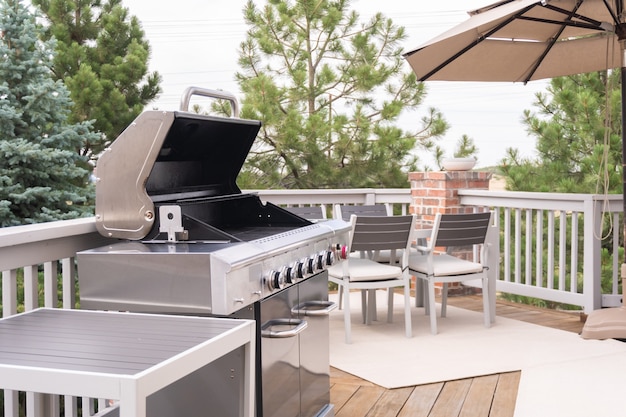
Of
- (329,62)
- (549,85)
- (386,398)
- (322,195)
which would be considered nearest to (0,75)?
(322,195)

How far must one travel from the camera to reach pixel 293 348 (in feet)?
8.74

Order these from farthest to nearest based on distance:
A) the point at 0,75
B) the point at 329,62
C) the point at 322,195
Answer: the point at 329,62 → the point at 0,75 → the point at 322,195

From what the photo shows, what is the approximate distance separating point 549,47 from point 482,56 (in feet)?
1.74

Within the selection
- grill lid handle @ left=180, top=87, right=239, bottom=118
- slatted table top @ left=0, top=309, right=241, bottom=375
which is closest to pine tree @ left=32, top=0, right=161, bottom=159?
grill lid handle @ left=180, top=87, right=239, bottom=118

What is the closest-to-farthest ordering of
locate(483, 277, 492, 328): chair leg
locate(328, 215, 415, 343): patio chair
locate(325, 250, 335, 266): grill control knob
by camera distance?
1. locate(325, 250, 335, 266): grill control knob
2. locate(328, 215, 415, 343): patio chair
3. locate(483, 277, 492, 328): chair leg

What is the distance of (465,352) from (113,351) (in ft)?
10.5

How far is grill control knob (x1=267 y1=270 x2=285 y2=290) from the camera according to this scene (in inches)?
94.8

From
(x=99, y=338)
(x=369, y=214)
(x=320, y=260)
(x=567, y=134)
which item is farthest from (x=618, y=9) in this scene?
(x=567, y=134)

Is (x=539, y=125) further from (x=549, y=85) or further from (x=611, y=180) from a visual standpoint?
(x=611, y=180)

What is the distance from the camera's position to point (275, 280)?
2.42 metres

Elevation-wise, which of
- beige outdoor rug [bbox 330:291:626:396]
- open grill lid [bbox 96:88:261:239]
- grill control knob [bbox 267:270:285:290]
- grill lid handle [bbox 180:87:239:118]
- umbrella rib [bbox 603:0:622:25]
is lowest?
beige outdoor rug [bbox 330:291:626:396]

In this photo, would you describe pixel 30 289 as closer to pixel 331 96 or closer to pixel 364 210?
pixel 364 210

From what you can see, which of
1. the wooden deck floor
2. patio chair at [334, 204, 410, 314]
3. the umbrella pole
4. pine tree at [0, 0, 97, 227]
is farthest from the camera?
pine tree at [0, 0, 97, 227]

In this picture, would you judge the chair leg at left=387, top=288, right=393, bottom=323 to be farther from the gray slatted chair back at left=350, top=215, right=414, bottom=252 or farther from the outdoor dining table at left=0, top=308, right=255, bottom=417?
the outdoor dining table at left=0, top=308, right=255, bottom=417
